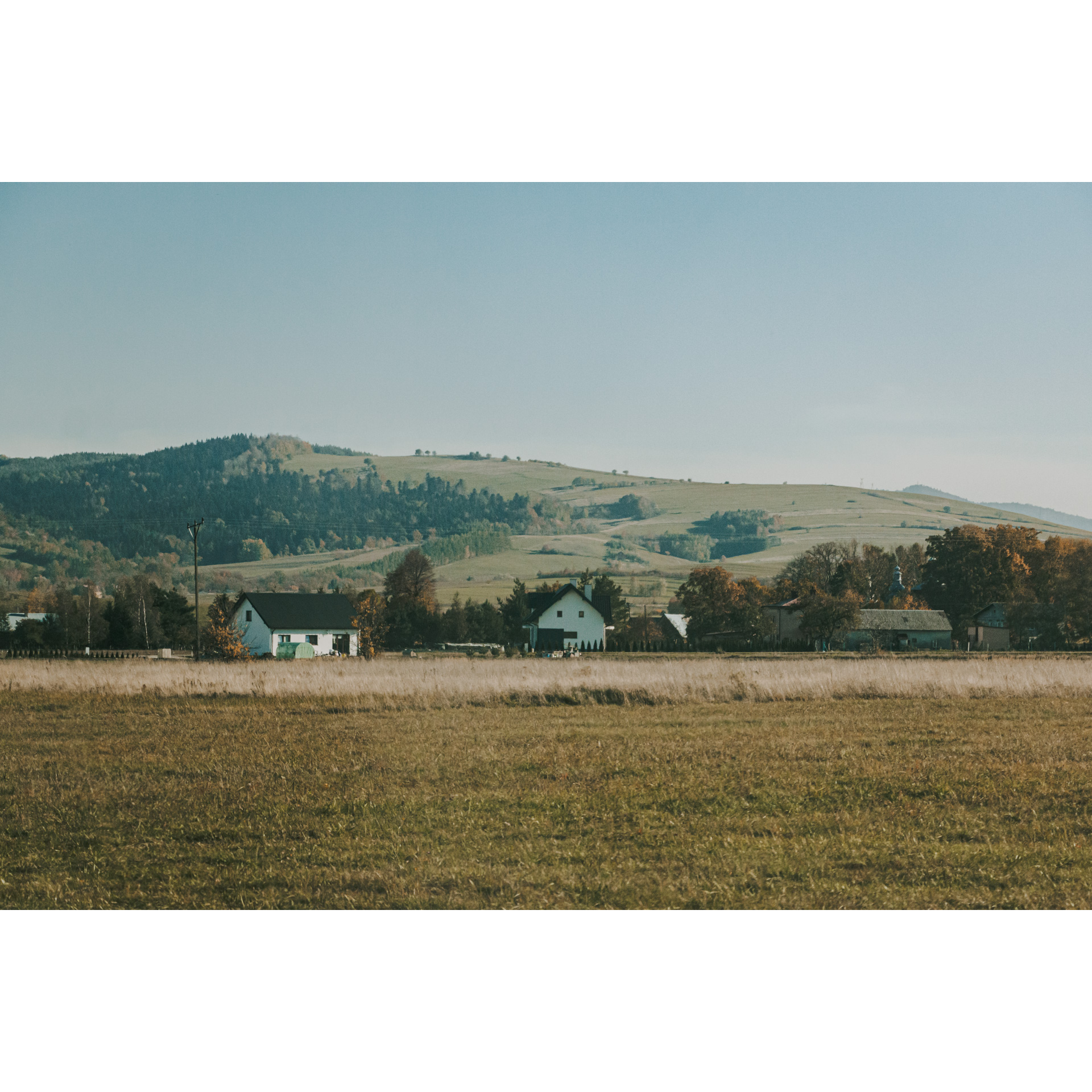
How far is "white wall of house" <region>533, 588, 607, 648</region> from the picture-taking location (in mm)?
6629

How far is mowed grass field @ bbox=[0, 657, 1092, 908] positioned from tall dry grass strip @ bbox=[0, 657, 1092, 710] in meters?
0.06

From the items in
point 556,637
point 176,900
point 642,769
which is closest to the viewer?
point 176,900

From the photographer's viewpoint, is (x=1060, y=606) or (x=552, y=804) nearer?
(x=552, y=804)

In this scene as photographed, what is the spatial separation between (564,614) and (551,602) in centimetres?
13

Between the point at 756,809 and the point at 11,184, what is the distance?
22.9ft

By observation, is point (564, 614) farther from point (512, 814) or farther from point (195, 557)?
point (195, 557)

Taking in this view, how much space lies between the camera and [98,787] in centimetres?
706

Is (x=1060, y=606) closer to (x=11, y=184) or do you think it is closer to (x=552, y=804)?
(x=552, y=804)

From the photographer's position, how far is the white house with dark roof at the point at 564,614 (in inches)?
261

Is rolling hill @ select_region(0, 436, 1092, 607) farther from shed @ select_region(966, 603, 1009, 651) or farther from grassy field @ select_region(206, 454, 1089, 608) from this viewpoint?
shed @ select_region(966, 603, 1009, 651)

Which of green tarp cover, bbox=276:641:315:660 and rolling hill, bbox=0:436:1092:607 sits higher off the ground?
rolling hill, bbox=0:436:1092:607

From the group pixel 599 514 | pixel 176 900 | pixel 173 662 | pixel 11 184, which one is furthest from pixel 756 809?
pixel 11 184

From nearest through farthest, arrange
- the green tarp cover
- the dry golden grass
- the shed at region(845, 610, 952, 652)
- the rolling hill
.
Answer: the dry golden grass, the rolling hill, the green tarp cover, the shed at region(845, 610, 952, 652)

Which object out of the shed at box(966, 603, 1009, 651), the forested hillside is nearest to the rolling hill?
the forested hillside
